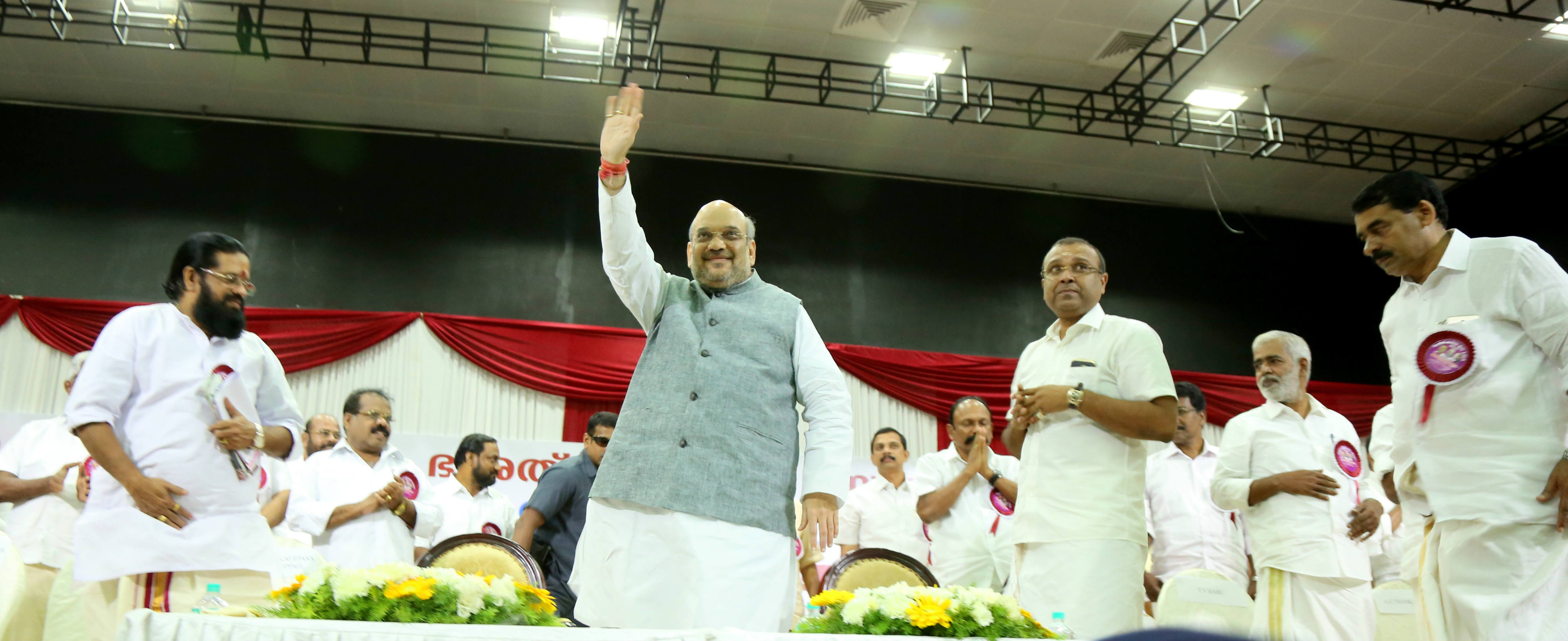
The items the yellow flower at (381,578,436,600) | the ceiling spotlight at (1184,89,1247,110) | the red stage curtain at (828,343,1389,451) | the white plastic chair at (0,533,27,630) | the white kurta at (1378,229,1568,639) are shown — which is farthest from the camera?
the red stage curtain at (828,343,1389,451)

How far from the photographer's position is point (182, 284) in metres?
2.88

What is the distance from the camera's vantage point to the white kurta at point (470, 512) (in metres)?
5.79

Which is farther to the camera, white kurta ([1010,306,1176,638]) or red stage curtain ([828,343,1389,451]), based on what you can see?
red stage curtain ([828,343,1389,451])

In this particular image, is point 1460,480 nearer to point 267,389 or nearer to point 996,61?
point 267,389

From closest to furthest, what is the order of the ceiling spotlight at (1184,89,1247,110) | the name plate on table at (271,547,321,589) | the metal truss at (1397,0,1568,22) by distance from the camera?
1. the name plate on table at (271,547,321,589)
2. the metal truss at (1397,0,1568,22)
3. the ceiling spotlight at (1184,89,1247,110)

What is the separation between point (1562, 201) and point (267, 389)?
1090 cm

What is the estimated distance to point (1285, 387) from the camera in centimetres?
388

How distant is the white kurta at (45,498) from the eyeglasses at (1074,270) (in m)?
4.12

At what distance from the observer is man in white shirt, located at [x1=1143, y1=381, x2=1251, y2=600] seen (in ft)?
17.7

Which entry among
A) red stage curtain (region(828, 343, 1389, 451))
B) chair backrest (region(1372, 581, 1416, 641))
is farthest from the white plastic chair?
red stage curtain (region(828, 343, 1389, 451))

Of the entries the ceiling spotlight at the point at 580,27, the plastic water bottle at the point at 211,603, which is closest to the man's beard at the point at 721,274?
the plastic water bottle at the point at 211,603

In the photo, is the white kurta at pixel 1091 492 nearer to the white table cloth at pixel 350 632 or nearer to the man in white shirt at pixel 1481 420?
the man in white shirt at pixel 1481 420

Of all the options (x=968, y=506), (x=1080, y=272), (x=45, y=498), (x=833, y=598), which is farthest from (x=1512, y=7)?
(x=45, y=498)

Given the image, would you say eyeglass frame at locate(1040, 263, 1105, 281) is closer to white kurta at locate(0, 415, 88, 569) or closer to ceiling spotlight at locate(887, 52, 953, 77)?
white kurta at locate(0, 415, 88, 569)
